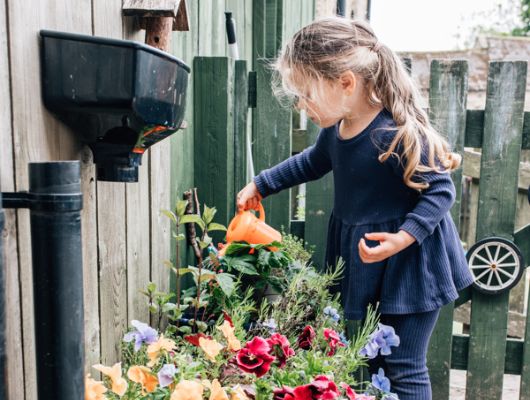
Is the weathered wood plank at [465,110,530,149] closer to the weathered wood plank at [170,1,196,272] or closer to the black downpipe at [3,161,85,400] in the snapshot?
the weathered wood plank at [170,1,196,272]

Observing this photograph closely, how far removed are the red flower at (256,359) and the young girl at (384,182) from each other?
0.61 metres

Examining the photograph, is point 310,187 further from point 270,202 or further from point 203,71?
point 203,71

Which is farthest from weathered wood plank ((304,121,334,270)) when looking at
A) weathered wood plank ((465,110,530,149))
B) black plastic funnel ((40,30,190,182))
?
black plastic funnel ((40,30,190,182))

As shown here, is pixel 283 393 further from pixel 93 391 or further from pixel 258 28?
pixel 258 28

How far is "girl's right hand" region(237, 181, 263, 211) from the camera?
2305 millimetres

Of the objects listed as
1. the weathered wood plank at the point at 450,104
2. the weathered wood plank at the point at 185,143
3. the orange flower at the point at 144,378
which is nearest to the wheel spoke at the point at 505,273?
the weathered wood plank at the point at 450,104

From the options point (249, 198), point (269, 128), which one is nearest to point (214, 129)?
point (269, 128)

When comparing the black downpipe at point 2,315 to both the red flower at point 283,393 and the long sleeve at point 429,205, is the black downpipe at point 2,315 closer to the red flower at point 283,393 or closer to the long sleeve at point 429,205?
the red flower at point 283,393

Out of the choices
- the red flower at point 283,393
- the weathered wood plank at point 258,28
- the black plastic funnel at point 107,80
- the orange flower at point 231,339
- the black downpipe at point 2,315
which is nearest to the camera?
the black downpipe at point 2,315

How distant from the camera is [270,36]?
3.98 meters

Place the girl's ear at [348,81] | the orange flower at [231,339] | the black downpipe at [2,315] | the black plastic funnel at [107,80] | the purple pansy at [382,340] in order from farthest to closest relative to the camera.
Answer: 1. the girl's ear at [348,81]
2. the purple pansy at [382,340]
3. the orange flower at [231,339]
4. the black plastic funnel at [107,80]
5. the black downpipe at [2,315]

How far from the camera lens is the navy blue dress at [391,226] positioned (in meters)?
1.91

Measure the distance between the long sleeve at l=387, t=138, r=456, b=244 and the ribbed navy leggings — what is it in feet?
1.17

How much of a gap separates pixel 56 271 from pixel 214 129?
162cm
